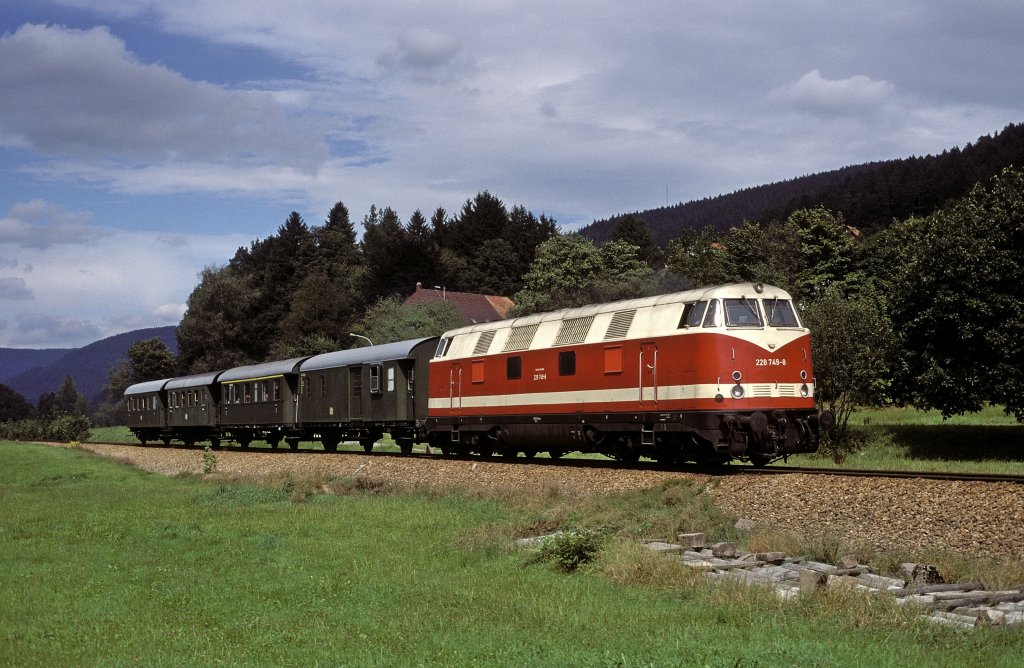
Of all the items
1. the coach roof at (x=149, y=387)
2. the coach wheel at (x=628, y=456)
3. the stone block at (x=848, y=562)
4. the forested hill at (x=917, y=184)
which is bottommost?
the stone block at (x=848, y=562)

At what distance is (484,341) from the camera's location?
31.6 meters

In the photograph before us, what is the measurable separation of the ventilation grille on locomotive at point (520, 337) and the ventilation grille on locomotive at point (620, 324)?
142 inches

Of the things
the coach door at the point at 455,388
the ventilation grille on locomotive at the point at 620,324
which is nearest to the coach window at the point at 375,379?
the coach door at the point at 455,388

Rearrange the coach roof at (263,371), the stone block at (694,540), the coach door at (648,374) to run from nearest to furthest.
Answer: the stone block at (694,540), the coach door at (648,374), the coach roof at (263,371)

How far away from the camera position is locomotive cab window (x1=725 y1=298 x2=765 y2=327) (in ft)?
75.7

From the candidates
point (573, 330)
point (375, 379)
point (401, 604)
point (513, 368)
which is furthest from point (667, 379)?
point (375, 379)

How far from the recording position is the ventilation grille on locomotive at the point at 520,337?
1152 inches

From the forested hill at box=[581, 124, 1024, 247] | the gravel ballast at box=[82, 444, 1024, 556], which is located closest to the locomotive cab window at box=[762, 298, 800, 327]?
the gravel ballast at box=[82, 444, 1024, 556]

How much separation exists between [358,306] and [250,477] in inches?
3421

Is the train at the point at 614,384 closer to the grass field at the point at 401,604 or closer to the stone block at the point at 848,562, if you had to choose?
the grass field at the point at 401,604

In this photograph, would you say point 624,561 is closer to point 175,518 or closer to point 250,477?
point 175,518

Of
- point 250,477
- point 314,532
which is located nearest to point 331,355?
point 250,477

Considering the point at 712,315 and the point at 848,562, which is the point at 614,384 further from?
the point at 848,562

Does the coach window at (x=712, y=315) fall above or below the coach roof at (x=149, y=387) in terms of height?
above
